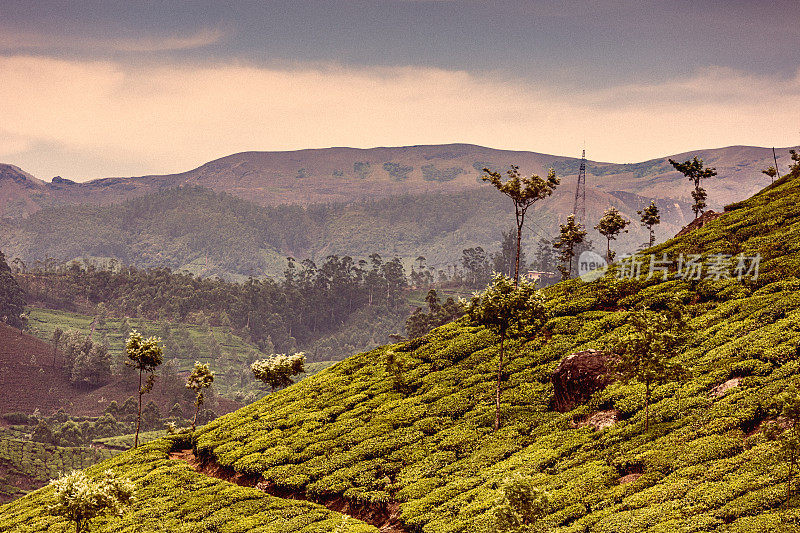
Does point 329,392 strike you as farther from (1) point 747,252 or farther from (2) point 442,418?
(1) point 747,252

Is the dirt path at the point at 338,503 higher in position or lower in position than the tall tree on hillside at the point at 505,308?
lower

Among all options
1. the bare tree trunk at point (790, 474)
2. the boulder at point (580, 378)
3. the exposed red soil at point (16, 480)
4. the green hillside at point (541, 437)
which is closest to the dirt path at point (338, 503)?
the green hillside at point (541, 437)

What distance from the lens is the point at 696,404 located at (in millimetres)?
33500

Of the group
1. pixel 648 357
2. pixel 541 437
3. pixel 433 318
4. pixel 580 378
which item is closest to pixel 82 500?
pixel 541 437

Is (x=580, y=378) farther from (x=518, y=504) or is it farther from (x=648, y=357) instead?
(x=518, y=504)

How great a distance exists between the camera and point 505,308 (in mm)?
39312

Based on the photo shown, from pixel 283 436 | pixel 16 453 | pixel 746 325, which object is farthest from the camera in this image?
→ pixel 16 453

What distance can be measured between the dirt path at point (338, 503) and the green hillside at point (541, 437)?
10.1 inches

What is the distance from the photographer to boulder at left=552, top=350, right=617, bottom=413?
39312 mm

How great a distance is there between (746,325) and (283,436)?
112 feet

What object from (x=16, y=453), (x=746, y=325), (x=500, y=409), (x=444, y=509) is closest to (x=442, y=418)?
(x=500, y=409)

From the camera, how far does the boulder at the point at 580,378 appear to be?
39312 mm

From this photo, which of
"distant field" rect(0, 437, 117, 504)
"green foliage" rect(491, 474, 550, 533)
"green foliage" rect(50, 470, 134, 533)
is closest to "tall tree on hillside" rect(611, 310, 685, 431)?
"green foliage" rect(491, 474, 550, 533)

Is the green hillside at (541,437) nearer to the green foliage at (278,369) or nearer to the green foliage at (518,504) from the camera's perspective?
the green foliage at (518,504)
